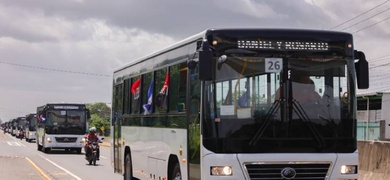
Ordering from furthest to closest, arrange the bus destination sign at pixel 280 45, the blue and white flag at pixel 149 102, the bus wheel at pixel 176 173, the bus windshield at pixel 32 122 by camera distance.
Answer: the bus windshield at pixel 32 122 < the blue and white flag at pixel 149 102 < the bus wheel at pixel 176 173 < the bus destination sign at pixel 280 45

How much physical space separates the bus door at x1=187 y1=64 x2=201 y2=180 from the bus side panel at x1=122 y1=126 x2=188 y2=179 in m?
0.31

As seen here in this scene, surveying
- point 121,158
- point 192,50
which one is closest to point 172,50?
point 192,50

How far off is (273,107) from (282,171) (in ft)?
2.96

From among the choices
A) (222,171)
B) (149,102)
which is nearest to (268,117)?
(222,171)

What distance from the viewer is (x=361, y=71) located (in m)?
9.43

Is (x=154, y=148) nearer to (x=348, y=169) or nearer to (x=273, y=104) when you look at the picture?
(x=273, y=104)

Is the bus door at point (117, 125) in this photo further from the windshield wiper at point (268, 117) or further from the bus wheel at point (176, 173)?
the windshield wiper at point (268, 117)

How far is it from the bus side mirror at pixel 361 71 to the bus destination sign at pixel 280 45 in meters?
0.59

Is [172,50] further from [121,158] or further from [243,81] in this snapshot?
[121,158]

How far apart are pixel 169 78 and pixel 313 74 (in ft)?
9.83

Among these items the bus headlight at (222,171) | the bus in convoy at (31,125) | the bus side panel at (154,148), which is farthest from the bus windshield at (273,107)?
the bus in convoy at (31,125)

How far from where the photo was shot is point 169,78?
37.0ft

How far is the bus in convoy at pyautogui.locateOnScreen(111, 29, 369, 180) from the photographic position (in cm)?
891

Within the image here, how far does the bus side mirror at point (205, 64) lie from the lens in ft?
28.2
